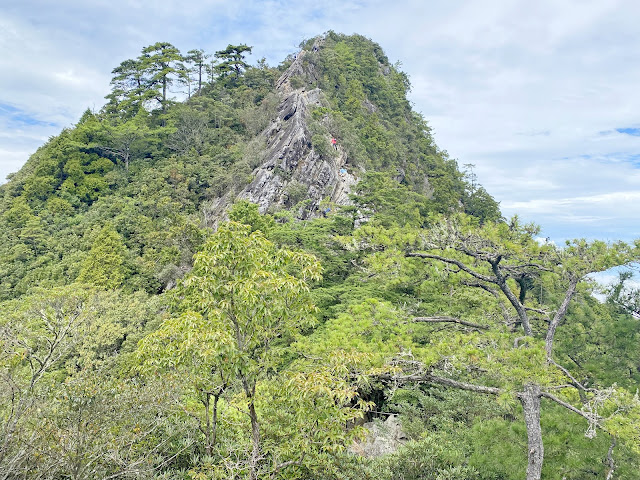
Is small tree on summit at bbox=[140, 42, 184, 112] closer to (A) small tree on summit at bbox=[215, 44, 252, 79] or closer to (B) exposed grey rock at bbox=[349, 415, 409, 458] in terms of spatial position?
(A) small tree on summit at bbox=[215, 44, 252, 79]

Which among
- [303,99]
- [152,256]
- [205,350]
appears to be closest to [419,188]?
[303,99]

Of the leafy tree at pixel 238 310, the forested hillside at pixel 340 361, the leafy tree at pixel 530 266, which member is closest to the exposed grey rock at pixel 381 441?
the forested hillside at pixel 340 361

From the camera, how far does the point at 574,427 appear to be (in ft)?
18.8

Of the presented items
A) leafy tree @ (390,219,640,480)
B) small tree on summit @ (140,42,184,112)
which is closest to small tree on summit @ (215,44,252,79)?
small tree on summit @ (140,42,184,112)

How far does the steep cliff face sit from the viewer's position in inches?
926

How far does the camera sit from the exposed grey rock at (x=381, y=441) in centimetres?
712

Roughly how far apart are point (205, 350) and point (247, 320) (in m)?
0.68

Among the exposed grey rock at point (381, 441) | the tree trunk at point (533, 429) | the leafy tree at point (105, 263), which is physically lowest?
the exposed grey rock at point (381, 441)

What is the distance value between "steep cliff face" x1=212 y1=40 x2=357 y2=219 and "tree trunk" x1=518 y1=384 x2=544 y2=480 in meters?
17.0

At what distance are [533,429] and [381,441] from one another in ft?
9.48

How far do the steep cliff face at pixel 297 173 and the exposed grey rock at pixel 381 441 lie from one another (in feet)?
50.5

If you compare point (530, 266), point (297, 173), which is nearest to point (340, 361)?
point (530, 266)

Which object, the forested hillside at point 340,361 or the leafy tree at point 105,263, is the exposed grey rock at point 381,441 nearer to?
the forested hillside at point 340,361

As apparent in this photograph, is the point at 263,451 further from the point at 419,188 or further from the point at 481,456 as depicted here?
the point at 419,188
